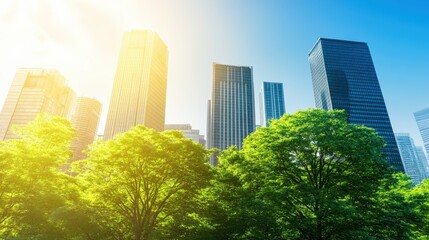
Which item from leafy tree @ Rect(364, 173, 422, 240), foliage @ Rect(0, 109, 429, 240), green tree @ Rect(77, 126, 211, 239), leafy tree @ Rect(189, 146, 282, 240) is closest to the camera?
leafy tree @ Rect(364, 173, 422, 240)

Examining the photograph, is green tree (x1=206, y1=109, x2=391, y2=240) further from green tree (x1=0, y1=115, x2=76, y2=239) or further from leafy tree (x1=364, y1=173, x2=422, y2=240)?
green tree (x1=0, y1=115, x2=76, y2=239)

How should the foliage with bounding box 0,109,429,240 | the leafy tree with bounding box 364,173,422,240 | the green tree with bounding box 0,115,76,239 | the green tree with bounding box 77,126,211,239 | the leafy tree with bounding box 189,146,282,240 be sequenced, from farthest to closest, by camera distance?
1. the green tree with bounding box 0,115,76,239
2. the green tree with bounding box 77,126,211,239
3. the foliage with bounding box 0,109,429,240
4. the leafy tree with bounding box 189,146,282,240
5. the leafy tree with bounding box 364,173,422,240

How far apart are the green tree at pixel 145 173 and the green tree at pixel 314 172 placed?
4034mm

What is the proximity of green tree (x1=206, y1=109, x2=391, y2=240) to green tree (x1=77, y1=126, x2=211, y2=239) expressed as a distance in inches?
159

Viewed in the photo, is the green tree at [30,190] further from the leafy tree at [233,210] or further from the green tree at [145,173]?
the leafy tree at [233,210]

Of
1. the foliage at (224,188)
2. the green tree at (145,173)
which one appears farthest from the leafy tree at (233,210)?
the green tree at (145,173)

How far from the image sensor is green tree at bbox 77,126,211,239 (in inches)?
858

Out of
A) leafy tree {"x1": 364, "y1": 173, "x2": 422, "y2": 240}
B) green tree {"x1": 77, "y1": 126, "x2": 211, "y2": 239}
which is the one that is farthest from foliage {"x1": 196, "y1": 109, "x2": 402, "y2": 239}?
green tree {"x1": 77, "y1": 126, "x2": 211, "y2": 239}

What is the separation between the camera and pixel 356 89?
199875 mm

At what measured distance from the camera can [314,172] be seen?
76.6 ft

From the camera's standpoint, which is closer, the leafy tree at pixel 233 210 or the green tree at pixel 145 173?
the leafy tree at pixel 233 210

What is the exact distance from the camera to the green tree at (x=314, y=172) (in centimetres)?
2025

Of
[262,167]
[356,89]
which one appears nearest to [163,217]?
[262,167]

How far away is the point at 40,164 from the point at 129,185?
9.47 meters
